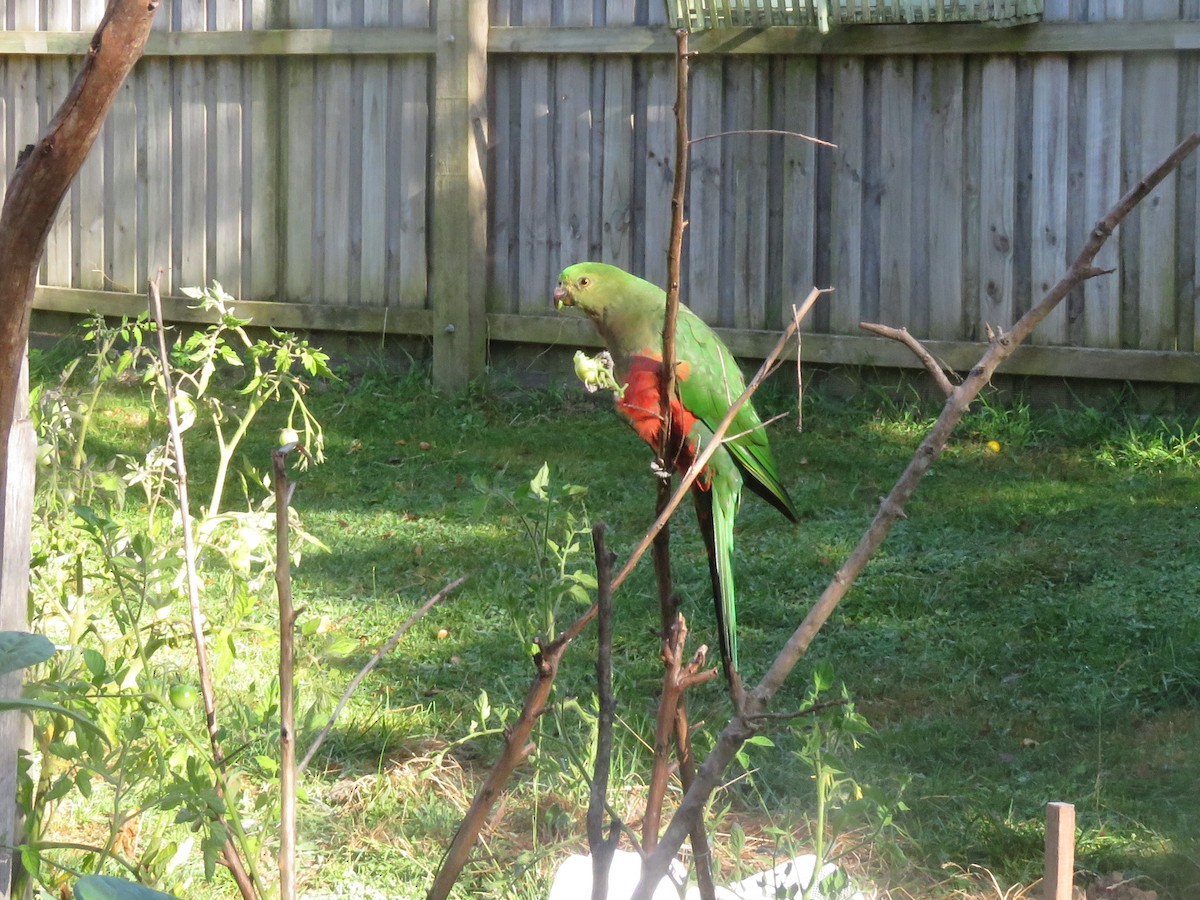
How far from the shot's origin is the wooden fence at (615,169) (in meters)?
5.58

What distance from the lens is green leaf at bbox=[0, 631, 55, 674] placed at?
1044 mm

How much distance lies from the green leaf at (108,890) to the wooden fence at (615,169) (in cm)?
522

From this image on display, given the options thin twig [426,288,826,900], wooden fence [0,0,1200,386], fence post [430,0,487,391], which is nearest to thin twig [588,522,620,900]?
thin twig [426,288,826,900]

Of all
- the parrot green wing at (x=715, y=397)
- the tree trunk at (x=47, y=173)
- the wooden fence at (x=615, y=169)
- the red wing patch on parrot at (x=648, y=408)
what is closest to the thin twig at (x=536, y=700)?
the tree trunk at (x=47, y=173)

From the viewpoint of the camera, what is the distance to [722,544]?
2191 millimetres

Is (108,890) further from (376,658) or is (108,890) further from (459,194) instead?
(459,194)

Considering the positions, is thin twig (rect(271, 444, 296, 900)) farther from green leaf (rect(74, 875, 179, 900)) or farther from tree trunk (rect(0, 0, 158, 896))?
green leaf (rect(74, 875, 179, 900))

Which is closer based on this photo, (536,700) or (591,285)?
(536,700)

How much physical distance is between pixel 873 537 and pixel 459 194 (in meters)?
5.63

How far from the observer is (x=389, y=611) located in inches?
164

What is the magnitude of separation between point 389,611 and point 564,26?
3.33 meters

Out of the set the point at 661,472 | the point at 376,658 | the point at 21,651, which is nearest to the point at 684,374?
the point at 661,472

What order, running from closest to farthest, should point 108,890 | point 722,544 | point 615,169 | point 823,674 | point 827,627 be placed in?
point 108,890, point 823,674, point 722,544, point 827,627, point 615,169

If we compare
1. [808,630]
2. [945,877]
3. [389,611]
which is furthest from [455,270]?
[808,630]
